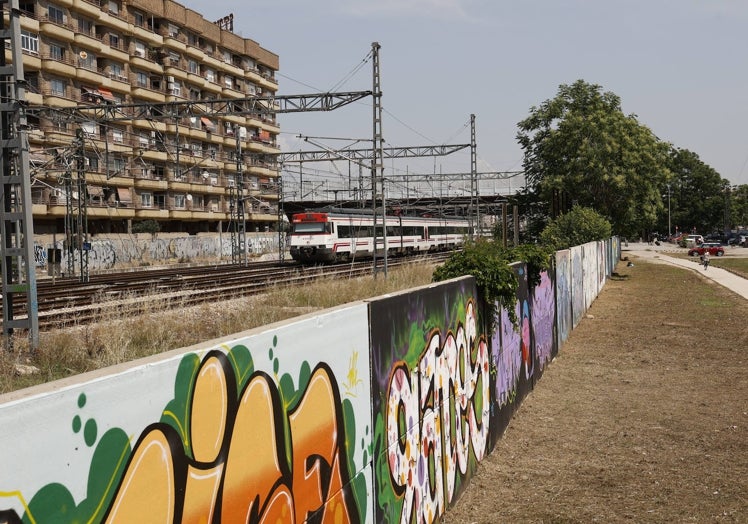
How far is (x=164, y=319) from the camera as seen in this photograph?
11.6 metres

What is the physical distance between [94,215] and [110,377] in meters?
57.1

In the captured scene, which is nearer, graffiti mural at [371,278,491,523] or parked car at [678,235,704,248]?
graffiti mural at [371,278,491,523]

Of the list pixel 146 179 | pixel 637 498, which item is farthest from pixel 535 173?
pixel 637 498

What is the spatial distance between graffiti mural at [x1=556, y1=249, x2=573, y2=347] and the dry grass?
14.6ft

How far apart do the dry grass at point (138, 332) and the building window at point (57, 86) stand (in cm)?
4098

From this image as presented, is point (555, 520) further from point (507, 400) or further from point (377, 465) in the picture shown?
point (507, 400)

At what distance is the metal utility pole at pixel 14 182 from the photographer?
37.4 ft

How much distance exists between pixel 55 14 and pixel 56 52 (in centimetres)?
260

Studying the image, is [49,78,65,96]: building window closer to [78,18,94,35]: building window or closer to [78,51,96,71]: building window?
[78,51,96,71]: building window

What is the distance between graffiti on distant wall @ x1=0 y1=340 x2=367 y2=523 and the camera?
7.96ft

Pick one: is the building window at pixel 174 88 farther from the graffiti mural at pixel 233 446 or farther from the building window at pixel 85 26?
the graffiti mural at pixel 233 446

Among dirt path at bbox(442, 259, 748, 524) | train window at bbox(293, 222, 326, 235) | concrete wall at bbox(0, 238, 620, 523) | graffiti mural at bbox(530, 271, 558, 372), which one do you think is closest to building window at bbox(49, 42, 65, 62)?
train window at bbox(293, 222, 326, 235)

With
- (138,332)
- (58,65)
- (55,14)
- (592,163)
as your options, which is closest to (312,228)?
(592,163)

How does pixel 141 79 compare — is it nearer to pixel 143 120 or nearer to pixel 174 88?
pixel 174 88
